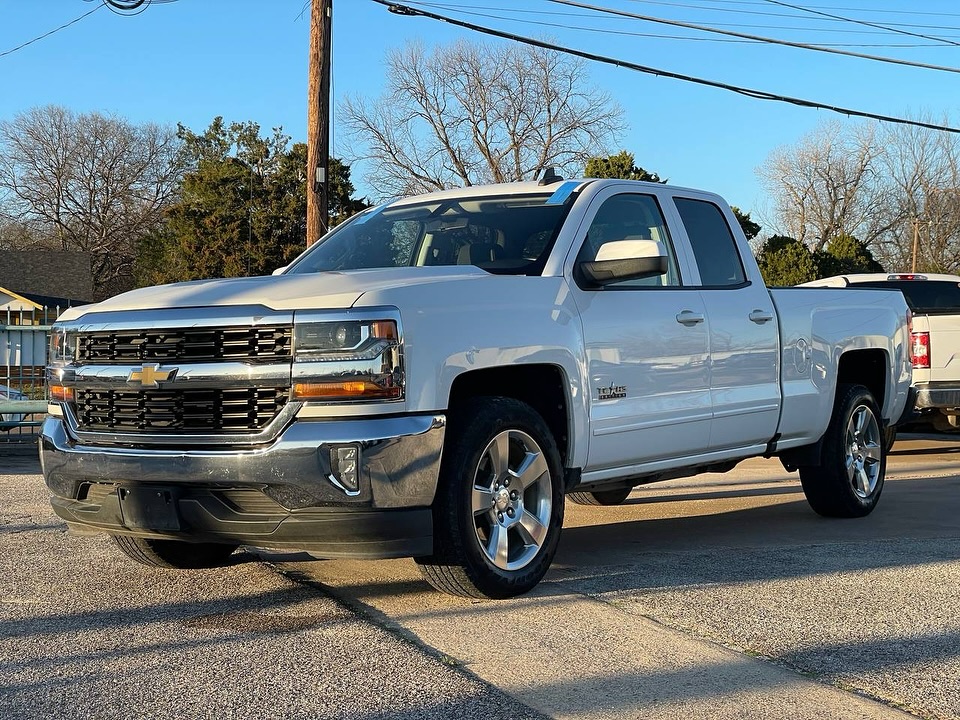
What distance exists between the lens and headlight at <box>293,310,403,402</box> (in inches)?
191

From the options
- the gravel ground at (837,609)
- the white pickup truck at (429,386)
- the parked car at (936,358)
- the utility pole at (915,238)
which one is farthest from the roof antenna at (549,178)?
the utility pole at (915,238)

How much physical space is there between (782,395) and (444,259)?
7.59 ft

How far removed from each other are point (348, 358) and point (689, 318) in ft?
7.72

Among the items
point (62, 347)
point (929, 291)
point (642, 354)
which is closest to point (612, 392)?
point (642, 354)

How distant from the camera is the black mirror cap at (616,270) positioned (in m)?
5.88

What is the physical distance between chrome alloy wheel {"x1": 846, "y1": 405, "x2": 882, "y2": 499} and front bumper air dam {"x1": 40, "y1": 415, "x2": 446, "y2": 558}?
4098mm

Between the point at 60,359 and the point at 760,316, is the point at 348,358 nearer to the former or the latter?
the point at 60,359

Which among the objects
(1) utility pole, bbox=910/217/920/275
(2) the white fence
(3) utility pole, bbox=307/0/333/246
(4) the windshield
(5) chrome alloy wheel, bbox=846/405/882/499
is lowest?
(5) chrome alloy wheel, bbox=846/405/882/499

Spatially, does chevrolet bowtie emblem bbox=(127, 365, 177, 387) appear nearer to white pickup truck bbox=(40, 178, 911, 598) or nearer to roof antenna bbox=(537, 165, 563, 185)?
white pickup truck bbox=(40, 178, 911, 598)

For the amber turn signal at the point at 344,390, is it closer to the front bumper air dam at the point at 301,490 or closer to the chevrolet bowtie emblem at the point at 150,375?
the front bumper air dam at the point at 301,490

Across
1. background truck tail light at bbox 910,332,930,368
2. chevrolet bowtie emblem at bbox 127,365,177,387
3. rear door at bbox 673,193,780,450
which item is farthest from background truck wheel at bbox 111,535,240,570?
background truck tail light at bbox 910,332,930,368

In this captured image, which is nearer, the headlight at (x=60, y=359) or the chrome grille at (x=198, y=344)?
the chrome grille at (x=198, y=344)

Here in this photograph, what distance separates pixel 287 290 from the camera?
520 centimetres

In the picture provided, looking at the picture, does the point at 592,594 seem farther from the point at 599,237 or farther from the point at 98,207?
the point at 98,207
